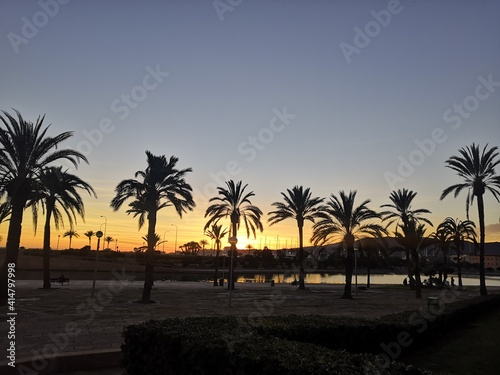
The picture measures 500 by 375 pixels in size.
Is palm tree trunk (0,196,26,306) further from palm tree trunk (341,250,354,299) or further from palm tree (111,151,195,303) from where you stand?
palm tree trunk (341,250,354,299)

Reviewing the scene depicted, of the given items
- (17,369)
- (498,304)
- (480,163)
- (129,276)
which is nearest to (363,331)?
(17,369)

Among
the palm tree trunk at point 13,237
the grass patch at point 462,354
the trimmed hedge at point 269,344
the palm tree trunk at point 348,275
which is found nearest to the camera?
the trimmed hedge at point 269,344

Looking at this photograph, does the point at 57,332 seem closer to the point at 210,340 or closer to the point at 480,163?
the point at 210,340

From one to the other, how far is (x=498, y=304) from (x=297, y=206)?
21453 millimetres

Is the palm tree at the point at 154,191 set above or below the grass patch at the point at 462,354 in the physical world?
above

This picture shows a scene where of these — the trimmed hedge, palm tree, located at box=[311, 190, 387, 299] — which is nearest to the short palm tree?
palm tree, located at box=[311, 190, 387, 299]

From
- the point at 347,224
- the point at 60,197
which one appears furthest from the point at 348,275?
the point at 60,197

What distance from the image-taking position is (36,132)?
21.6 metres

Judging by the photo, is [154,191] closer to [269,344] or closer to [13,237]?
[13,237]

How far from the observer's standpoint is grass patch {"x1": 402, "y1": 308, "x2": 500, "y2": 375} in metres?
9.10

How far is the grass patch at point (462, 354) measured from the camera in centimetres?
910

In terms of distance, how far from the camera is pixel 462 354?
1044 cm

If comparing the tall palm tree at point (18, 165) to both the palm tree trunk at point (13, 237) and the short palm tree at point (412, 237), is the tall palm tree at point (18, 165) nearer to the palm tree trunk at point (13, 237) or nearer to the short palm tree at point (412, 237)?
the palm tree trunk at point (13, 237)

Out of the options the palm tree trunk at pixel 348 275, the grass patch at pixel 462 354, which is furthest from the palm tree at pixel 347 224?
the grass patch at pixel 462 354
